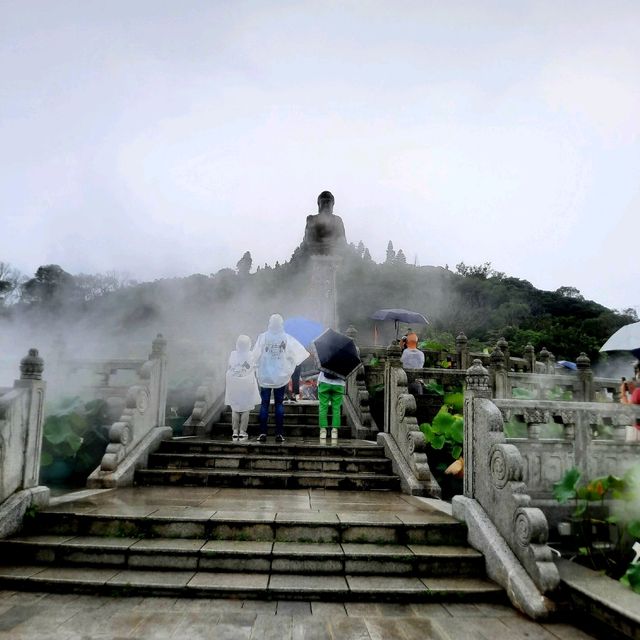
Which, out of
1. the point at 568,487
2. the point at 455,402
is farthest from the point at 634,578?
the point at 455,402

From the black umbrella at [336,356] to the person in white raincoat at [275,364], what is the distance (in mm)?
426

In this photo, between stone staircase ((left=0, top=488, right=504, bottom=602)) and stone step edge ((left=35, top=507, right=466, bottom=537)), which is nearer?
→ stone staircase ((left=0, top=488, right=504, bottom=602))

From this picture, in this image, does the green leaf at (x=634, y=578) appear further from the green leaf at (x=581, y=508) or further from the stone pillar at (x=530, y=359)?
the stone pillar at (x=530, y=359)

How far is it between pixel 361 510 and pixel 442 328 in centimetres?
4070

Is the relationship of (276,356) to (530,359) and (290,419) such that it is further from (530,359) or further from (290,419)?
(530,359)

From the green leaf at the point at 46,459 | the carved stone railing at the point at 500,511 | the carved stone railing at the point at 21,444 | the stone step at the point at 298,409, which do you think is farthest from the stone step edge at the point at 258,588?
the stone step at the point at 298,409

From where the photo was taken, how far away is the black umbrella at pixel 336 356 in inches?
331

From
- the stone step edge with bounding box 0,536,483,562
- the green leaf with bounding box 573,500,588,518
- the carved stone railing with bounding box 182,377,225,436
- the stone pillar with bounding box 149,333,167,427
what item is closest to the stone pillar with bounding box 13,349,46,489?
the stone step edge with bounding box 0,536,483,562

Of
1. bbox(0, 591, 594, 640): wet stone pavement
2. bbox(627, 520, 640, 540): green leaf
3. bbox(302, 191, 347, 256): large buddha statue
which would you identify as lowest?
bbox(0, 591, 594, 640): wet stone pavement

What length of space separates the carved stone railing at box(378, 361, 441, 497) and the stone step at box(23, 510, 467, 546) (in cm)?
168

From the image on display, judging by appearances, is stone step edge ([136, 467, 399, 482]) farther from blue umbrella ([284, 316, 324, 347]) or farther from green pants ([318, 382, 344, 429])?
blue umbrella ([284, 316, 324, 347])

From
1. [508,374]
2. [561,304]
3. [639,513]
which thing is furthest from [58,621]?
[561,304]

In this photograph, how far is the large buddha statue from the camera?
1598 centimetres

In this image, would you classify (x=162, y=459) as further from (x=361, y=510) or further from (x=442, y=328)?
(x=442, y=328)
